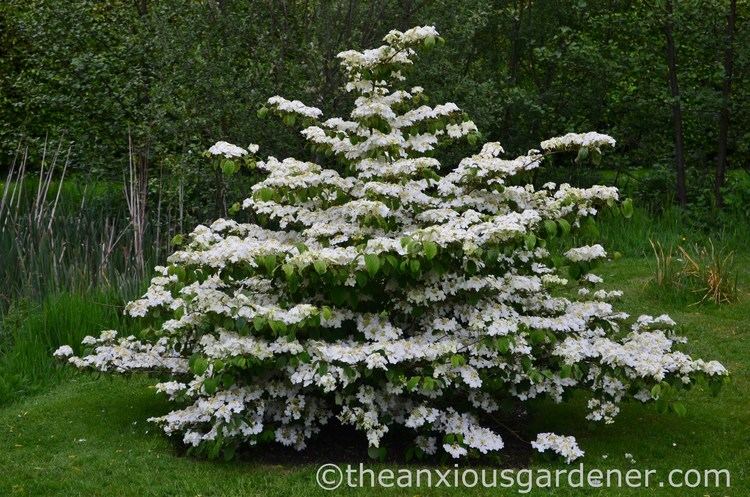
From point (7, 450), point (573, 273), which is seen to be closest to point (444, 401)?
point (573, 273)

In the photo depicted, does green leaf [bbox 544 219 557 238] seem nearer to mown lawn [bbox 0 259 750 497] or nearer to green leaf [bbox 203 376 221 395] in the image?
mown lawn [bbox 0 259 750 497]

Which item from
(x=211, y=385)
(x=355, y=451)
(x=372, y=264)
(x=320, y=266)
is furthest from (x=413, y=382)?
(x=211, y=385)

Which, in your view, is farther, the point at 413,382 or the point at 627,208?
the point at 627,208

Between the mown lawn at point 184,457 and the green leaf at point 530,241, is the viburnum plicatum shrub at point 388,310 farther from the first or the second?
the mown lawn at point 184,457

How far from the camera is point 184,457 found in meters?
5.43

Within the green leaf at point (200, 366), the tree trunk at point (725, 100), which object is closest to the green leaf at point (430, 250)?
the green leaf at point (200, 366)

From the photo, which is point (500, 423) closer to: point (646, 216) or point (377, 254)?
point (377, 254)

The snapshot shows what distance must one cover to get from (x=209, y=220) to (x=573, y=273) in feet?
15.9

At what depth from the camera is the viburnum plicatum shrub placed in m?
5.00

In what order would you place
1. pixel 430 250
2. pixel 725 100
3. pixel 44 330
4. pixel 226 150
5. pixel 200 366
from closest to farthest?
1. pixel 430 250
2. pixel 200 366
3. pixel 226 150
4. pixel 44 330
5. pixel 725 100

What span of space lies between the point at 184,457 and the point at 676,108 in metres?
7.88

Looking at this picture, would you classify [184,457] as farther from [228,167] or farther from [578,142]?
[578,142]

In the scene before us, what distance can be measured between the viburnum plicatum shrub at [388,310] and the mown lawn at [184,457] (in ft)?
0.68

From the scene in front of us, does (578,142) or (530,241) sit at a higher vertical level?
(578,142)
